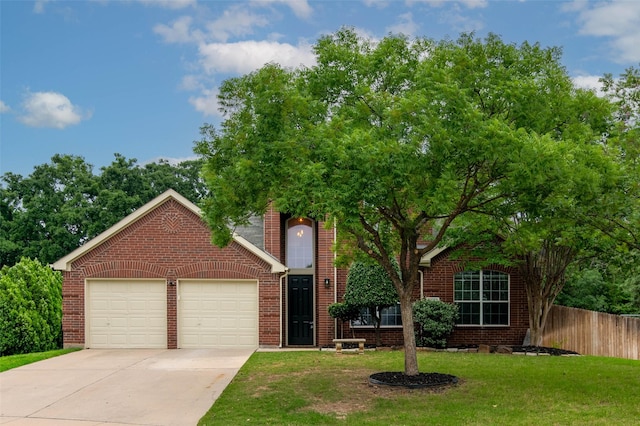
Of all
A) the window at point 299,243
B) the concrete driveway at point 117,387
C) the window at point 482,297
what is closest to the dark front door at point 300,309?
the window at point 299,243

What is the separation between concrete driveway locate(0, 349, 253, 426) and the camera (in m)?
9.64

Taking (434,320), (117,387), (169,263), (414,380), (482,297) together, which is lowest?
(117,387)

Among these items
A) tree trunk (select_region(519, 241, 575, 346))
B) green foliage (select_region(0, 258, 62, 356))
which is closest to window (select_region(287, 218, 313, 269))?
tree trunk (select_region(519, 241, 575, 346))

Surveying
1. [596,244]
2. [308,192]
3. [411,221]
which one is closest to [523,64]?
[411,221]

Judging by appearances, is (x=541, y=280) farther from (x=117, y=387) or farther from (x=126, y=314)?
(x=126, y=314)

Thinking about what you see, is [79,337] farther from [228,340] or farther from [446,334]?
[446,334]

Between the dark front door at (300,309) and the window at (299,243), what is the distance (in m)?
0.49

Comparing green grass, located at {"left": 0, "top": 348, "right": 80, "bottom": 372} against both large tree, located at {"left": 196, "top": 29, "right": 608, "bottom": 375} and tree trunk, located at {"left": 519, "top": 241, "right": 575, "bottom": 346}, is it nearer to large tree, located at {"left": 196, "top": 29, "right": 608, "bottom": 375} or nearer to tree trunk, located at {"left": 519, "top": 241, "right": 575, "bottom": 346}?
large tree, located at {"left": 196, "top": 29, "right": 608, "bottom": 375}

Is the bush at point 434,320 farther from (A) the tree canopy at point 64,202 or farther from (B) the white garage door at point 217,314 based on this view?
(A) the tree canopy at point 64,202

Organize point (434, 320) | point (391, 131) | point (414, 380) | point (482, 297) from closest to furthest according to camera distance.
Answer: point (391, 131) < point (414, 380) < point (434, 320) < point (482, 297)

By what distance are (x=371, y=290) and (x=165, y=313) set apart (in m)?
6.57

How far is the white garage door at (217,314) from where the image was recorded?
62.2 ft

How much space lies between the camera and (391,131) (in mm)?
9727

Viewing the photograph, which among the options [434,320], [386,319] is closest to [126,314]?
[386,319]
